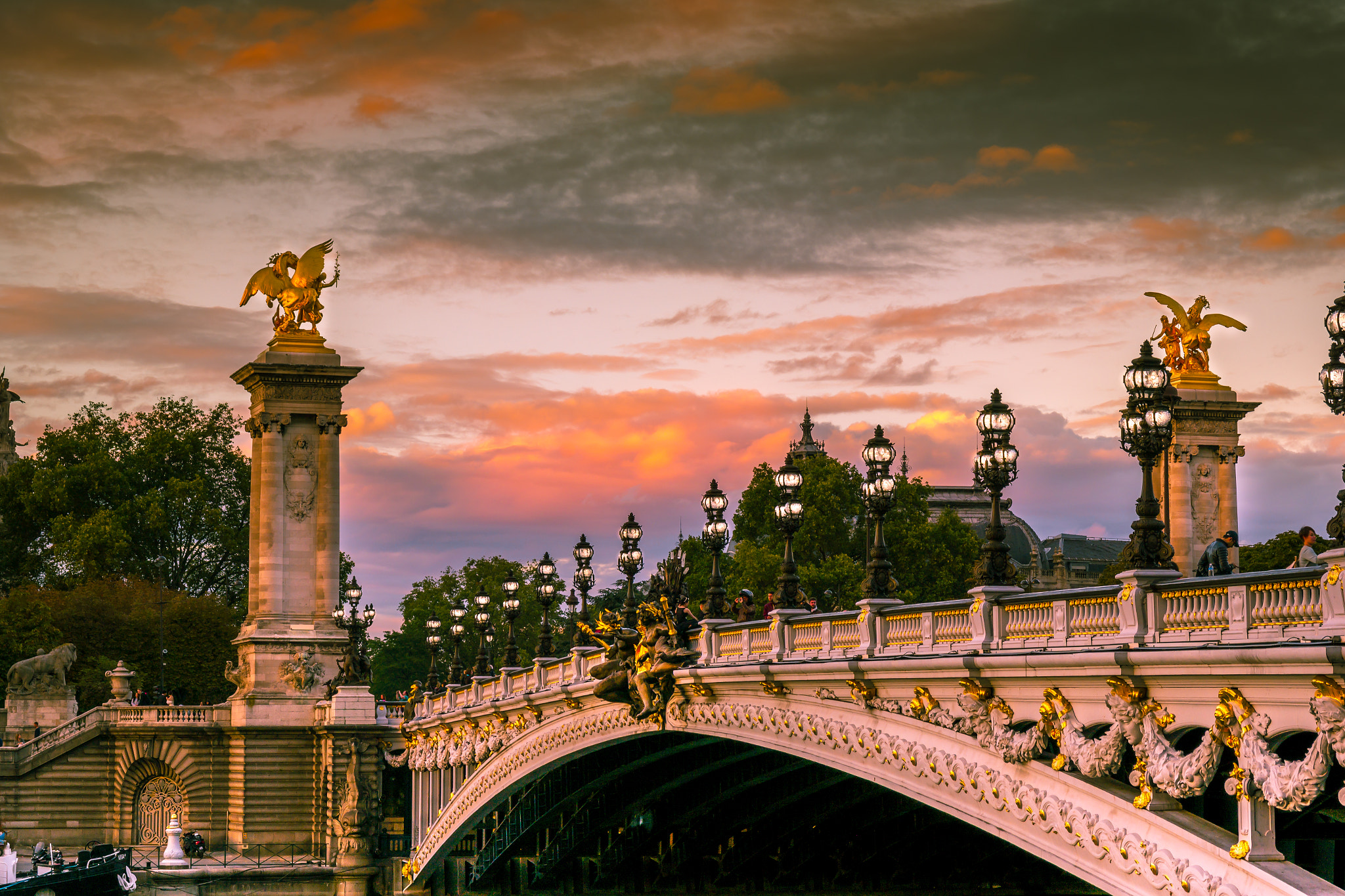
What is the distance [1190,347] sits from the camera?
65688 millimetres

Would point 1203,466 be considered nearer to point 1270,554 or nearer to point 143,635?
point 1270,554

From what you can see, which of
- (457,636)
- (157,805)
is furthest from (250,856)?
(457,636)

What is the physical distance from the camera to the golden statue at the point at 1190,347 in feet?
213

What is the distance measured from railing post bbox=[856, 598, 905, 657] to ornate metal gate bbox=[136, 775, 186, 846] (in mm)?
48158

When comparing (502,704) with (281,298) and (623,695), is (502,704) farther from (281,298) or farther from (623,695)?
(281,298)

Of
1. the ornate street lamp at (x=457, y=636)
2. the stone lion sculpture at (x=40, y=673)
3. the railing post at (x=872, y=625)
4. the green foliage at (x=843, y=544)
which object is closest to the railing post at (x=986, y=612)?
the railing post at (x=872, y=625)

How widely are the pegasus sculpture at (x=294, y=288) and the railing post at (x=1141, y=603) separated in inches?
2240

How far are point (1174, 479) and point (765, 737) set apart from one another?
39939mm

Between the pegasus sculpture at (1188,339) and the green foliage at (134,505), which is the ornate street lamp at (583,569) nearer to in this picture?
the pegasus sculpture at (1188,339)

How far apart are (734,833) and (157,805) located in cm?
2854

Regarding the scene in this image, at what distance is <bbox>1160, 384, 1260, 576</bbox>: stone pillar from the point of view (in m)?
65.7

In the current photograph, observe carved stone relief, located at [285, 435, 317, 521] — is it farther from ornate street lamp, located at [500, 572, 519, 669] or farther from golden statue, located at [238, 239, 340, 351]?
ornate street lamp, located at [500, 572, 519, 669]

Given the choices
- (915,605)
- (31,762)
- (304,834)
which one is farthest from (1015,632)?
(31,762)

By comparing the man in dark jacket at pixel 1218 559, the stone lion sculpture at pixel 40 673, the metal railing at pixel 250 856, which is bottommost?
the metal railing at pixel 250 856
